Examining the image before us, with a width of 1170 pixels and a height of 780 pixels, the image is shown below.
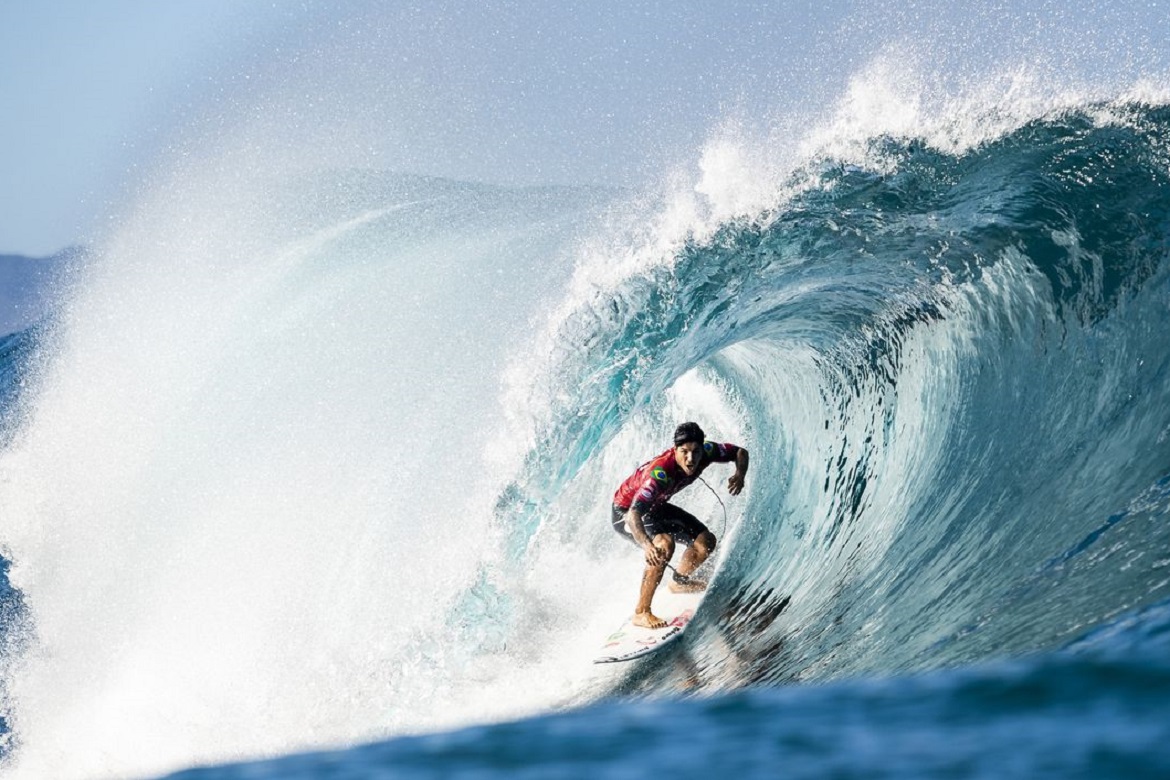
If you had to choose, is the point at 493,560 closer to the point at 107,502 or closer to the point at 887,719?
the point at 107,502

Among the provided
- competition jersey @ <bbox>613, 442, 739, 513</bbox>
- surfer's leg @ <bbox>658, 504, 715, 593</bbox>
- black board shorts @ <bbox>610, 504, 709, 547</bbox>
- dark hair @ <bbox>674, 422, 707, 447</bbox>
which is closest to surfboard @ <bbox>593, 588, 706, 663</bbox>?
surfer's leg @ <bbox>658, 504, 715, 593</bbox>

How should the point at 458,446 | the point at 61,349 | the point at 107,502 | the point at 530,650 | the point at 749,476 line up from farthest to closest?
1. the point at 61,349
2. the point at 107,502
3. the point at 749,476
4. the point at 458,446
5. the point at 530,650

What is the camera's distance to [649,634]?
24.2ft

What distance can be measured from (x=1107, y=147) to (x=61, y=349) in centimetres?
1331

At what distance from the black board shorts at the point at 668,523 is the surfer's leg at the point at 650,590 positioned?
7cm

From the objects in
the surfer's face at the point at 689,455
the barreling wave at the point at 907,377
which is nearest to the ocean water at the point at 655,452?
the barreling wave at the point at 907,377

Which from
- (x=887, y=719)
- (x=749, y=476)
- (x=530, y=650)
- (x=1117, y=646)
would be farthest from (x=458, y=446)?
(x=887, y=719)

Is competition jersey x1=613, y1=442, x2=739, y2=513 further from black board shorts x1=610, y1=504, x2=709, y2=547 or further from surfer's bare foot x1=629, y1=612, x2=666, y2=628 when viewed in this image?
surfer's bare foot x1=629, y1=612, x2=666, y2=628

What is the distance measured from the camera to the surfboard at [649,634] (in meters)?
7.30

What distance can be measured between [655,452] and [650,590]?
4160 mm

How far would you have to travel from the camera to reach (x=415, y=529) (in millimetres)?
9102

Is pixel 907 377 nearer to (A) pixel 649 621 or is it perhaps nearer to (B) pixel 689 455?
(B) pixel 689 455

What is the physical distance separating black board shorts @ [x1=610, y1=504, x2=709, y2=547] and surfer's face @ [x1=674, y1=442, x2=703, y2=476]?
0.36 metres

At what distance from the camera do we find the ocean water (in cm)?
587
